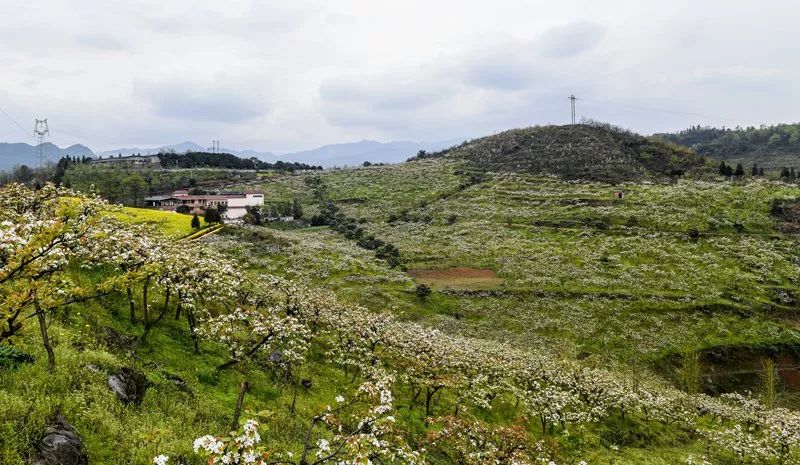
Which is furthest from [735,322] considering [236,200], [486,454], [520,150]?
[520,150]

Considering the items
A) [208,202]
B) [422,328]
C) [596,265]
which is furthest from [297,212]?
[422,328]

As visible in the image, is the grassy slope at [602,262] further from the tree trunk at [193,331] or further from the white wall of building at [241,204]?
the tree trunk at [193,331]

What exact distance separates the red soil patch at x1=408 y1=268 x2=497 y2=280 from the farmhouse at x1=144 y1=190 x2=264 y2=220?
60.3m

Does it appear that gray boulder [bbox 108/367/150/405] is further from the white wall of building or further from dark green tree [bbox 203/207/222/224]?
the white wall of building

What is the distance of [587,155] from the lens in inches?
6289

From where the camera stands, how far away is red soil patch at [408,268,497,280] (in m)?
75.8

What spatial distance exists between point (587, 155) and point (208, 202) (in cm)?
12383

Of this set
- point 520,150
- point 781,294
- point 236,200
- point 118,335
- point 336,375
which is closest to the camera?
point 118,335

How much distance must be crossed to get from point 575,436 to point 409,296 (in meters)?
37.7

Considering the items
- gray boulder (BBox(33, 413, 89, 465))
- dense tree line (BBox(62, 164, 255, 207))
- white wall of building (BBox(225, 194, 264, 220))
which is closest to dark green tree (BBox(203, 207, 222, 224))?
white wall of building (BBox(225, 194, 264, 220))

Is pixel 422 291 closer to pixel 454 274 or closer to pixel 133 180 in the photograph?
pixel 454 274

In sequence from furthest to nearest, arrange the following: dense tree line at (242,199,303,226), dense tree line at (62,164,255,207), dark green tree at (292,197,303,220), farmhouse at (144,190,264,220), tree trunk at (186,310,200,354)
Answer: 1. dense tree line at (62,164,255,207)
2. dark green tree at (292,197,303,220)
3. farmhouse at (144,190,264,220)
4. dense tree line at (242,199,303,226)
5. tree trunk at (186,310,200,354)

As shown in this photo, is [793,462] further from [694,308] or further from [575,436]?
[694,308]

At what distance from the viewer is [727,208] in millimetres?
98688
